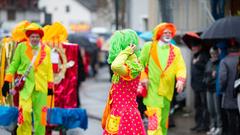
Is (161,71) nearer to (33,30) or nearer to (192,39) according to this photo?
(33,30)

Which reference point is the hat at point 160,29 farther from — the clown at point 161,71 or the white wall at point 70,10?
the white wall at point 70,10

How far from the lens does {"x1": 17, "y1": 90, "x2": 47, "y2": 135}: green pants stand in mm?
10945

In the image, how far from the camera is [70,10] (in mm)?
99688

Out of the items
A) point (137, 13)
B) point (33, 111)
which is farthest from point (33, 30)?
point (137, 13)

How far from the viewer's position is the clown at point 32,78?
11.0 metres

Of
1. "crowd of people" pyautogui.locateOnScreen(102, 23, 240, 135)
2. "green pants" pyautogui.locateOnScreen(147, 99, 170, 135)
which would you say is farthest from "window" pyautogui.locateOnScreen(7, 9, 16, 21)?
"green pants" pyautogui.locateOnScreen(147, 99, 170, 135)

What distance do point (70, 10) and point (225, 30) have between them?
8810 centimetres

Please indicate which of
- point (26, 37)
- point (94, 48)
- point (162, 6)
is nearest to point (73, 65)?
point (26, 37)

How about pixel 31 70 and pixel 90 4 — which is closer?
pixel 31 70

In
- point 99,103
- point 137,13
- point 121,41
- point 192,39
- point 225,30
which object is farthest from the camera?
point 137,13

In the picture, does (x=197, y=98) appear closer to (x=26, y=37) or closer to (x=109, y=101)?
(x=26, y=37)

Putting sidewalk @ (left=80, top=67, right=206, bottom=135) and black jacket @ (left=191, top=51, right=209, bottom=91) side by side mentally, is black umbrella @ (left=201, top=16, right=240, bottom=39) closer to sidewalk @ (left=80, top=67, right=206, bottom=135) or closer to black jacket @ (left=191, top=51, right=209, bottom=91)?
black jacket @ (left=191, top=51, right=209, bottom=91)

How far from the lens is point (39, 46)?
11.3m

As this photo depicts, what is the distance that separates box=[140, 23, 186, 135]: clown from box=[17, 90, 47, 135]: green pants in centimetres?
147
